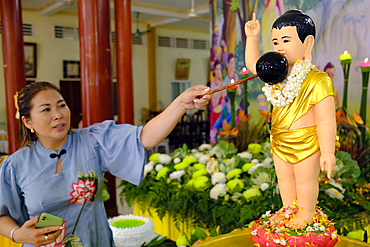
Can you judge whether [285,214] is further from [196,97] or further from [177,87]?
[177,87]

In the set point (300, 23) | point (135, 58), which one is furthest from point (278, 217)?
point (135, 58)

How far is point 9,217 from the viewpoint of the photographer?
128 centimetres

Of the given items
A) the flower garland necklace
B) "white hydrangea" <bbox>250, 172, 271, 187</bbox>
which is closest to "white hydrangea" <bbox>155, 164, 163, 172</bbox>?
"white hydrangea" <bbox>250, 172, 271, 187</bbox>

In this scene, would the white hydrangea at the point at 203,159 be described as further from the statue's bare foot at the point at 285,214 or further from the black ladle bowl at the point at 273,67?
the black ladle bowl at the point at 273,67

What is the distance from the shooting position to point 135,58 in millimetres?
8805

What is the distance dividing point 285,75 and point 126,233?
118cm

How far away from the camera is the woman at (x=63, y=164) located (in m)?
1.27

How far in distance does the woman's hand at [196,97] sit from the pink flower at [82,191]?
0.55 metres

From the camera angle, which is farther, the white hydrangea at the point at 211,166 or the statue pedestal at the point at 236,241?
the white hydrangea at the point at 211,166

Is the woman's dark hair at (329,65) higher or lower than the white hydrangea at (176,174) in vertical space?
higher

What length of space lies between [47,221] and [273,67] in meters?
0.92

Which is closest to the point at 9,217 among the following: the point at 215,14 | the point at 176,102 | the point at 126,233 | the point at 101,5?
the point at 126,233

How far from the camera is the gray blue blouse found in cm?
127

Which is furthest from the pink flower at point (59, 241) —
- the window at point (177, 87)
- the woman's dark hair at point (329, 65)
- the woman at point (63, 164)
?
the window at point (177, 87)
